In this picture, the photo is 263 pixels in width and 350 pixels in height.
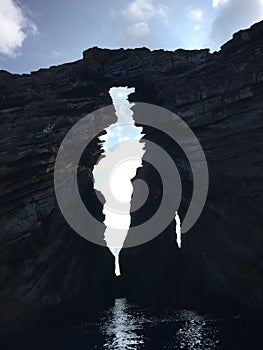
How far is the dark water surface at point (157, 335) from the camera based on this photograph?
3522 centimetres

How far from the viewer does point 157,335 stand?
40.0m

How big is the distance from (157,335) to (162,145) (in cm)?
3341

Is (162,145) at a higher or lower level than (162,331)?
higher

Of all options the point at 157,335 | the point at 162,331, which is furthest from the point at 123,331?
the point at 157,335

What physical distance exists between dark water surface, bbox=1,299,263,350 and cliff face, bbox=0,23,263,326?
5032 millimetres

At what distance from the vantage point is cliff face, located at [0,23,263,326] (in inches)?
1796

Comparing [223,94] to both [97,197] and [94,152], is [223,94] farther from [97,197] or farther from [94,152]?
[97,197]

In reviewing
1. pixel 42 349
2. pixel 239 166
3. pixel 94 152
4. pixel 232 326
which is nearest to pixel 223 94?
pixel 239 166

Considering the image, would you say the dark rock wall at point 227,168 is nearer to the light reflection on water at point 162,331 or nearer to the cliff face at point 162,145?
the cliff face at point 162,145

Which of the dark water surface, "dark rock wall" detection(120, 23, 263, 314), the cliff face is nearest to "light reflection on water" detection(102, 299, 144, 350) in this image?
the dark water surface

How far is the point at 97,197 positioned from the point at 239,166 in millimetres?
36444

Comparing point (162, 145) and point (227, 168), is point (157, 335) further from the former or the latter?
point (162, 145)

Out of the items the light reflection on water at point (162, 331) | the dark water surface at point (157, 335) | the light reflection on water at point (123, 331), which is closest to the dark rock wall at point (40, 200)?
the dark water surface at point (157, 335)

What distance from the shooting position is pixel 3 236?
43.9 m
